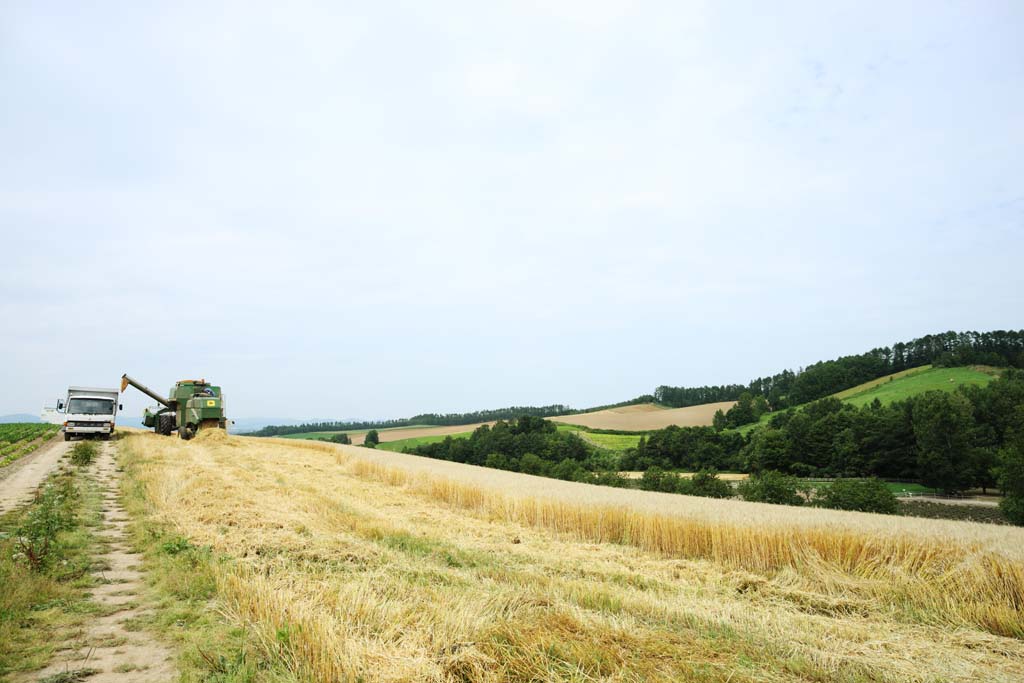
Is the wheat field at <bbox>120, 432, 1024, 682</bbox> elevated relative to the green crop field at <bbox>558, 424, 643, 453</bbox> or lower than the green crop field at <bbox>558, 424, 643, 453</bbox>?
elevated

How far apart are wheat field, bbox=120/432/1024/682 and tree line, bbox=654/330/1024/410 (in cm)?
12009

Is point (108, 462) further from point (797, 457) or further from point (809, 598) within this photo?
point (797, 457)

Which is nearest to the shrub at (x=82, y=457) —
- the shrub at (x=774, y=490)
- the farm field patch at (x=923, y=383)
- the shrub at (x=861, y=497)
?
the shrub at (x=861, y=497)

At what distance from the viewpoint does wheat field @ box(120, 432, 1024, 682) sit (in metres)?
4.12

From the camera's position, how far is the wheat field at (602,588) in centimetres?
412

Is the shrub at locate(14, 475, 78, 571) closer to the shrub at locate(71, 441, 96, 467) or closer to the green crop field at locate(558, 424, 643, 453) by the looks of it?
the shrub at locate(71, 441, 96, 467)

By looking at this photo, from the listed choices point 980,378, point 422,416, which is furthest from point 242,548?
point 980,378

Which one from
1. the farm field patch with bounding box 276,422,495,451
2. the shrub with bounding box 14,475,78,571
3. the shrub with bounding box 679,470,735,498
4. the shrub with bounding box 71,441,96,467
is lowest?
the shrub with bounding box 679,470,735,498

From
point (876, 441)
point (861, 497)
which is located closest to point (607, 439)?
point (876, 441)

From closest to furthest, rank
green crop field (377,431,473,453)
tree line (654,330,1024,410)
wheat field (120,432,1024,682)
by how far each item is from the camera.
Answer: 1. wheat field (120,432,1024,682)
2. green crop field (377,431,473,453)
3. tree line (654,330,1024,410)

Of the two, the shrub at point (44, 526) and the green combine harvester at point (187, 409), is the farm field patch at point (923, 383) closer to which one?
the green combine harvester at point (187, 409)

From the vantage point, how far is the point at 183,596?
643 cm

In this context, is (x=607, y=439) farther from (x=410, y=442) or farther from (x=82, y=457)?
(x=82, y=457)

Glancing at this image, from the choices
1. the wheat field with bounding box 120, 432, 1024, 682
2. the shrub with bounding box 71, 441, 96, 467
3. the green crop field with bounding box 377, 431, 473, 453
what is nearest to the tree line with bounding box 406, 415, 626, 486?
the green crop field with bounding box 377, 431, 473, 453
